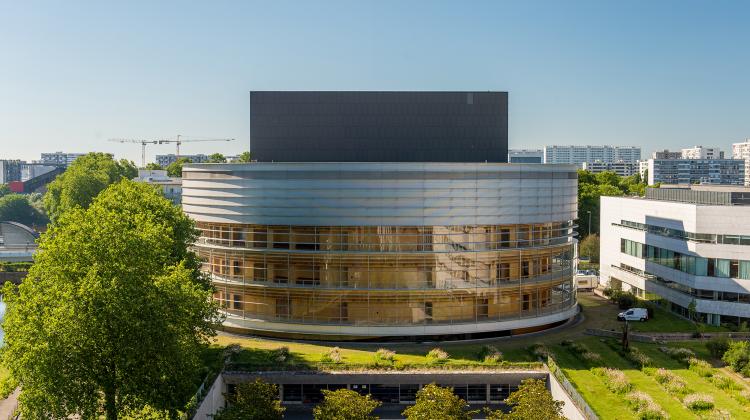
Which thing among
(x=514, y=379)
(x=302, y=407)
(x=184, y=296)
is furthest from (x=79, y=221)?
(x=514, y=379)

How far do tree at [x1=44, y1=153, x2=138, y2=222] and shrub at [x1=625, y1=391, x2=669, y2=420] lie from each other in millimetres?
78993

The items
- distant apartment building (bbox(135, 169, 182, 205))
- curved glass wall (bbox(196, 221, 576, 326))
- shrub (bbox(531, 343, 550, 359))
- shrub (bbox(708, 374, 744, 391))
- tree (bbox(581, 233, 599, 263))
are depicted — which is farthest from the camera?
distant apartment building (bbox(135, 169, 182, 205))

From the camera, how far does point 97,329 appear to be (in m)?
33.3

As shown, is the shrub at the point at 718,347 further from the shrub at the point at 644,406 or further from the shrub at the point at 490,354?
the shrub at the point at 490,354

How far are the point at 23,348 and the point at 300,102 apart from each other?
32.7 meters

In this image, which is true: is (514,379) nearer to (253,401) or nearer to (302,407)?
(302,407)

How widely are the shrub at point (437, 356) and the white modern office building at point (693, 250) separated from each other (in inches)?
1038

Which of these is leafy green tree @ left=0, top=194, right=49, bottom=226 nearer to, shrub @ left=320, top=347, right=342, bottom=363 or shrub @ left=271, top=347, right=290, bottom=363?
shrub @ left=271, top=347, right=290, bottom=363

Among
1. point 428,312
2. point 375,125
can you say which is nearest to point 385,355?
point 428,312

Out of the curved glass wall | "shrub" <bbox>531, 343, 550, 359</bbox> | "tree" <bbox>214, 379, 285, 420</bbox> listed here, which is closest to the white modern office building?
the curved glass wall

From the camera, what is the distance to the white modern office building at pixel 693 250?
190 ft

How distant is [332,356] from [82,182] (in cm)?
7992

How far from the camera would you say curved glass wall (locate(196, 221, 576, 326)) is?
51.8 meters

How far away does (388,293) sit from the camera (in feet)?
170
